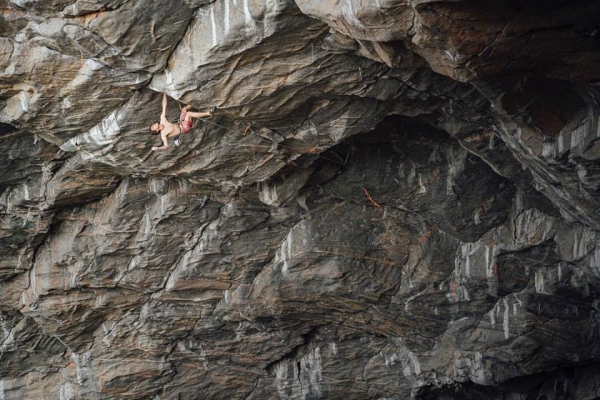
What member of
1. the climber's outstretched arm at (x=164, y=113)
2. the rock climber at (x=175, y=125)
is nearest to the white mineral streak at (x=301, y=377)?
the rock climber at (x=175, y=125)

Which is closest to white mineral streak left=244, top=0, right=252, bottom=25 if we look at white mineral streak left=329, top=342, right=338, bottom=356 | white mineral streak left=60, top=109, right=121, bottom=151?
white mineral streak left=60, top=109, right=121, bottom=151

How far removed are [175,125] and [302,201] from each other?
401 centimetres

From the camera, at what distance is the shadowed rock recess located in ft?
36.3

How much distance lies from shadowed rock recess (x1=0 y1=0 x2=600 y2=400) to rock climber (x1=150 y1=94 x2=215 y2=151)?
1.04 ft

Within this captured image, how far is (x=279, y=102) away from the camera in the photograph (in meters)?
12.4

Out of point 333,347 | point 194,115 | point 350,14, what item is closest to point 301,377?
point 333,347

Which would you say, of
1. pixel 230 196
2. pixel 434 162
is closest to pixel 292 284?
pixel 230 196

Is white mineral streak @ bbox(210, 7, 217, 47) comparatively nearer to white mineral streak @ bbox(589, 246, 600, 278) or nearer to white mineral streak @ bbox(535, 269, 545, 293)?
white mineral streak @ bbox(589, 246, 600, 278)

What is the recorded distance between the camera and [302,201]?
635 inches

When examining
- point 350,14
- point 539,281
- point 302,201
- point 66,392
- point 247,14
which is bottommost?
point 66,392

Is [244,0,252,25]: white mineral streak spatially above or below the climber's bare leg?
above

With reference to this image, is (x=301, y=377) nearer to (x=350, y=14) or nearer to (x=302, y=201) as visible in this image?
(x=302, y=201)

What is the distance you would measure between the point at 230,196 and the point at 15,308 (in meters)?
5.94

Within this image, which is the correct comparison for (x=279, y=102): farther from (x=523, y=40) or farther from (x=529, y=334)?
(x=529, y=334)
